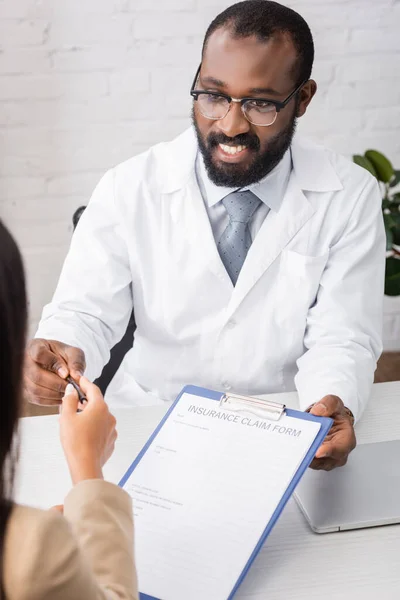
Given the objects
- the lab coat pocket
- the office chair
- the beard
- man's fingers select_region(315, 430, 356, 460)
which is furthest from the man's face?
man's fingers select_region(315, 430, 356, 460)

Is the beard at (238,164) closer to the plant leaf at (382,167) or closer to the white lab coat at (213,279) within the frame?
the white lab coat at (213,279)

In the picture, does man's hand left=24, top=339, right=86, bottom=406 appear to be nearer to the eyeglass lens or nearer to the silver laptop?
the silver laptop

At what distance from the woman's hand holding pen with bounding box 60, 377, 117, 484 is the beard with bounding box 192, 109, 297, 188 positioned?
0.67 metres

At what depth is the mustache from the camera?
5.13 ft

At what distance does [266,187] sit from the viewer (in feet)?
5.33

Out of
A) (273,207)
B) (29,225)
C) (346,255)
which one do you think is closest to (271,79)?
(273,207)

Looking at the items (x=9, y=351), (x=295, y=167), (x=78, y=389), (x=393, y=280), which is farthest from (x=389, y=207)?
(x=9, y=351)

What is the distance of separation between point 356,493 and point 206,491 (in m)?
0.23

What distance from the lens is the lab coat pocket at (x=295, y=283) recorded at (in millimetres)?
1588

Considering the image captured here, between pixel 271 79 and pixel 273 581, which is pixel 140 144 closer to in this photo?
pixel 271 79

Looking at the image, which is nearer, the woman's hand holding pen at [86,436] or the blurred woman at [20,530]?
the blurred woman at [20,530]

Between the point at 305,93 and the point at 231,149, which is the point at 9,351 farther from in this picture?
the point at 305,93

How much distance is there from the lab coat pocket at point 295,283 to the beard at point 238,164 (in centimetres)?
17

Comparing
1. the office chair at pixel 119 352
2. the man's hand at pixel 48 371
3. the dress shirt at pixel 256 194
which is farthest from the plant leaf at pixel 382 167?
the man's hand at pixel 48 371
